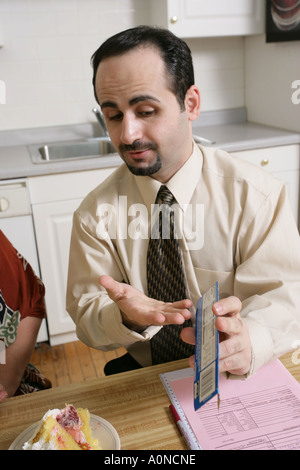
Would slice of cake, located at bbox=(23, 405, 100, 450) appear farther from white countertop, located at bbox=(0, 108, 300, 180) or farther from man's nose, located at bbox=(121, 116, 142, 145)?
white countertop, located at bbox=(0, 108, 300, 180)

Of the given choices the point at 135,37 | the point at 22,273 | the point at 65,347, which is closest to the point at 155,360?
the point at 22,273

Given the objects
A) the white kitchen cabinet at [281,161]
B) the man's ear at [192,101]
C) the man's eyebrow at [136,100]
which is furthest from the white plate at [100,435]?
the white kitchen cabinet at [281,161]

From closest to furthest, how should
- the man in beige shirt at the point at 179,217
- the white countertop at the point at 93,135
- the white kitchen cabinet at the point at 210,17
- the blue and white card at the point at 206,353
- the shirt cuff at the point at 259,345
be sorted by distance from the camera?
the blue and white card at the point at 206,353, the shirt cuff at the point at 259,345, the man in beige shirt at the point at 179,217, the white countertop at the point at 93,135, the white kitchen cabinet at the point at 210,17

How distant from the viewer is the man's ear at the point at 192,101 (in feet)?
3.79

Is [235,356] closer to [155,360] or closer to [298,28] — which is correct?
[155,360]

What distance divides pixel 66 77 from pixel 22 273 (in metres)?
1.79

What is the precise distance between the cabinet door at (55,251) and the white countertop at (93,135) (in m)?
0.18

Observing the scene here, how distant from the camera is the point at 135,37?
105 centimetres

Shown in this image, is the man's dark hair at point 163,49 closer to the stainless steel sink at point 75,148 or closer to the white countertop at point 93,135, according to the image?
the white countertop at point 93,135

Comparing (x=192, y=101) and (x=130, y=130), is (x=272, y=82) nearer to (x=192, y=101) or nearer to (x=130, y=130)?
(x=192, y=101)

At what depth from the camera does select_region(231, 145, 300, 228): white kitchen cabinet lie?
2387mm
